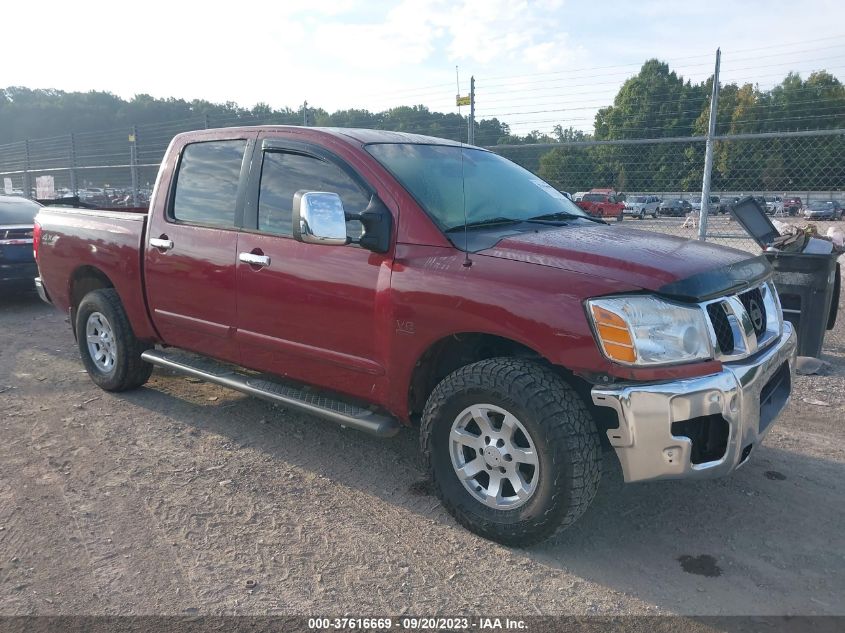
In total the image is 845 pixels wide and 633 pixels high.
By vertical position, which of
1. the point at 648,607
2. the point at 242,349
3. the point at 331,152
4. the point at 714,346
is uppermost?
the point at 331,152

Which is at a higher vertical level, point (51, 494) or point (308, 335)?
point (308, 335)

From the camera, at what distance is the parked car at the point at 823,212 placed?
1844 cm

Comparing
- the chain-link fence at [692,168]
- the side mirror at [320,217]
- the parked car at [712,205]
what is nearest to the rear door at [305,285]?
the side mirror at [320,217]

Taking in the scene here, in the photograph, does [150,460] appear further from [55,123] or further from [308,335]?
[55,123]

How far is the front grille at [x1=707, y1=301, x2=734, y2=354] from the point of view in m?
2.96

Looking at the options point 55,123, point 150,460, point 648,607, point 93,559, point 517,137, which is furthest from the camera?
point 55,123

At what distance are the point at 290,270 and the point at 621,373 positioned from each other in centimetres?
188

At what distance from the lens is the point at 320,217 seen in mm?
3279

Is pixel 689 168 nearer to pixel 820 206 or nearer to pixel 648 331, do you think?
pixel 648 331

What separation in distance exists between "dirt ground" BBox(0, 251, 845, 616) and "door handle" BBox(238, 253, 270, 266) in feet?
3.78

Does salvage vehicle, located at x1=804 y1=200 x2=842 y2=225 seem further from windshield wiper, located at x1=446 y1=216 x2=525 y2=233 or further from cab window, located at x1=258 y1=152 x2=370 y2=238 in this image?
cab window, located at x1=258 y1=152 x2=370 y2=238

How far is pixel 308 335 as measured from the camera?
12.4 ft

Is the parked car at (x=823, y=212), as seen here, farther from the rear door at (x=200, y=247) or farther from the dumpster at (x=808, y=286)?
the rear door at (x=200, y=247)

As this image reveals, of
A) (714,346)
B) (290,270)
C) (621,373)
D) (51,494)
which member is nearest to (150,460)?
(51,494)
